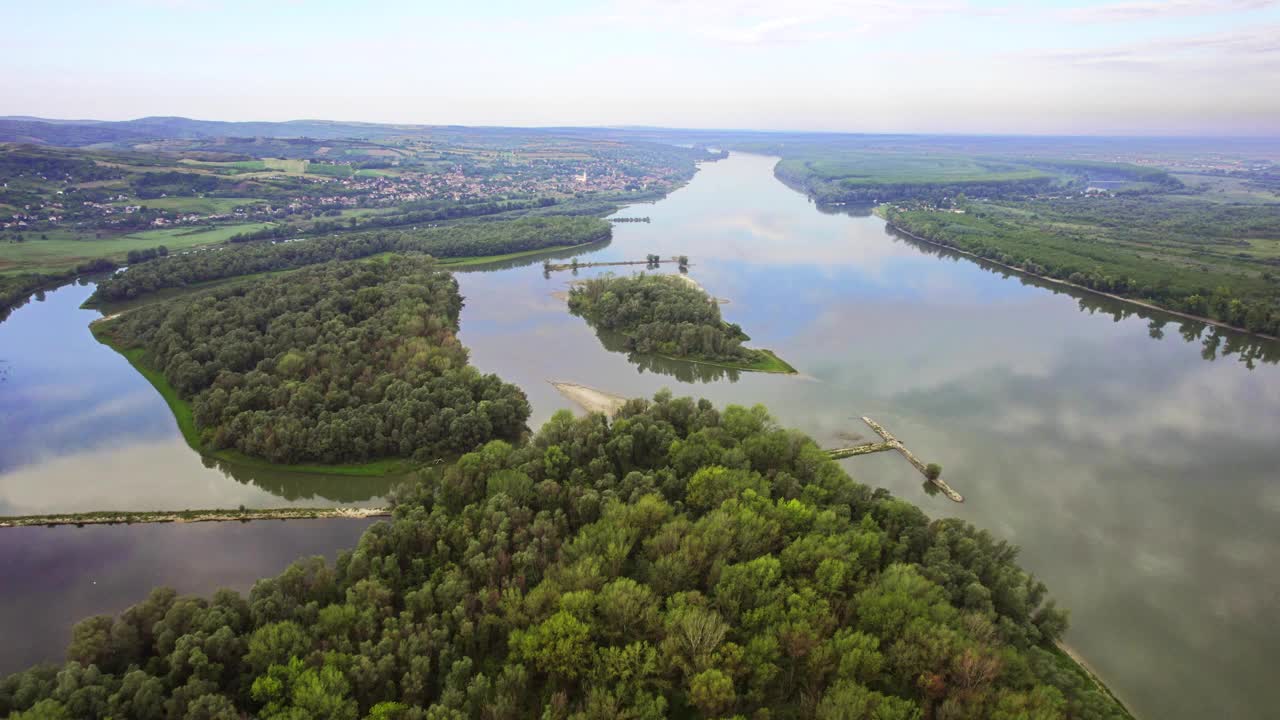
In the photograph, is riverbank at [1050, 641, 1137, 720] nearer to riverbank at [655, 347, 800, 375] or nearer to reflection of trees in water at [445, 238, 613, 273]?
riverbank at [655, 347, 800, 375]

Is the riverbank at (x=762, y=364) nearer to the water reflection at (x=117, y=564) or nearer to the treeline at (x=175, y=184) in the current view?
the water reflection at (x=117, y=564)

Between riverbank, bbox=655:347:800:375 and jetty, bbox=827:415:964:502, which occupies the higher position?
riverbank, bbox=655:347:800:375

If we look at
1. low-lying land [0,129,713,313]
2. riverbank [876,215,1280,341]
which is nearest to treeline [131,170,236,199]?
low-lying land [0,129,713,313]

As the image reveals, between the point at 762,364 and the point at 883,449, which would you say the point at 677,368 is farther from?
the point at 883,449

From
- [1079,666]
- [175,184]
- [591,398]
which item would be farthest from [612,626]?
[175,184]

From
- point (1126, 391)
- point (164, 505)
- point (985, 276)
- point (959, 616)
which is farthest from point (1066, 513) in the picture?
point (985, 276)

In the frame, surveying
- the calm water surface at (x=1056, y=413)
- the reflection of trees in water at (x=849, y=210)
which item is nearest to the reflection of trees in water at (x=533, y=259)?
the calm water surface at (x=1056, y=413)
